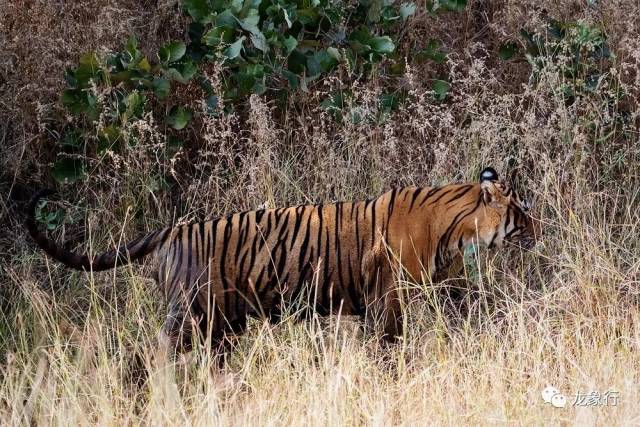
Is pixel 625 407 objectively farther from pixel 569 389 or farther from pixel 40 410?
pixel 40 410

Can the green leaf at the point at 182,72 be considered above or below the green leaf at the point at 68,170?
above

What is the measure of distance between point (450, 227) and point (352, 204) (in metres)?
0.45

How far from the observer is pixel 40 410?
4.34 metres

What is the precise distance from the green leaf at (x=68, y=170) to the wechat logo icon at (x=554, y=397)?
10.00 feet

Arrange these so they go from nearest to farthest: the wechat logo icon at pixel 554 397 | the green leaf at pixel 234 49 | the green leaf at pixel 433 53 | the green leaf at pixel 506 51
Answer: the wechat logo icon at pixel 554 397 < the green leaf at pixel 234 49 < the green leaf at pixel 433 53 < the green leaf at pixel 506 51

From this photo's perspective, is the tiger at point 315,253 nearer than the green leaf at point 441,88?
Yes

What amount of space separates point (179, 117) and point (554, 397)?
291 cm

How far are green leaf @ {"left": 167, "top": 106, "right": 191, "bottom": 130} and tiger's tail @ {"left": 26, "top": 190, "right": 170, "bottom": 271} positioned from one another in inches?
57.3

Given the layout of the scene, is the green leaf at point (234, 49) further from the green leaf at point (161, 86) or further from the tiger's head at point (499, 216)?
the tiger's head at point (499, 216)

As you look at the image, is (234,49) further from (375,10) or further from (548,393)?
(548,393)

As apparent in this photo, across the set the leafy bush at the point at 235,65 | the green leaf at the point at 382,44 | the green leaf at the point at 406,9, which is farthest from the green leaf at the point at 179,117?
the green leaf at the point at 406,9

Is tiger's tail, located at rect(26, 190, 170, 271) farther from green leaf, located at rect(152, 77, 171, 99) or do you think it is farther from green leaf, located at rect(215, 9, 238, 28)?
green leaf, located at rect(215, 9, 238, 28)

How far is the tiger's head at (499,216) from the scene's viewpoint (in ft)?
16.7

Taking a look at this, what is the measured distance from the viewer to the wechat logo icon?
4.16 meters
